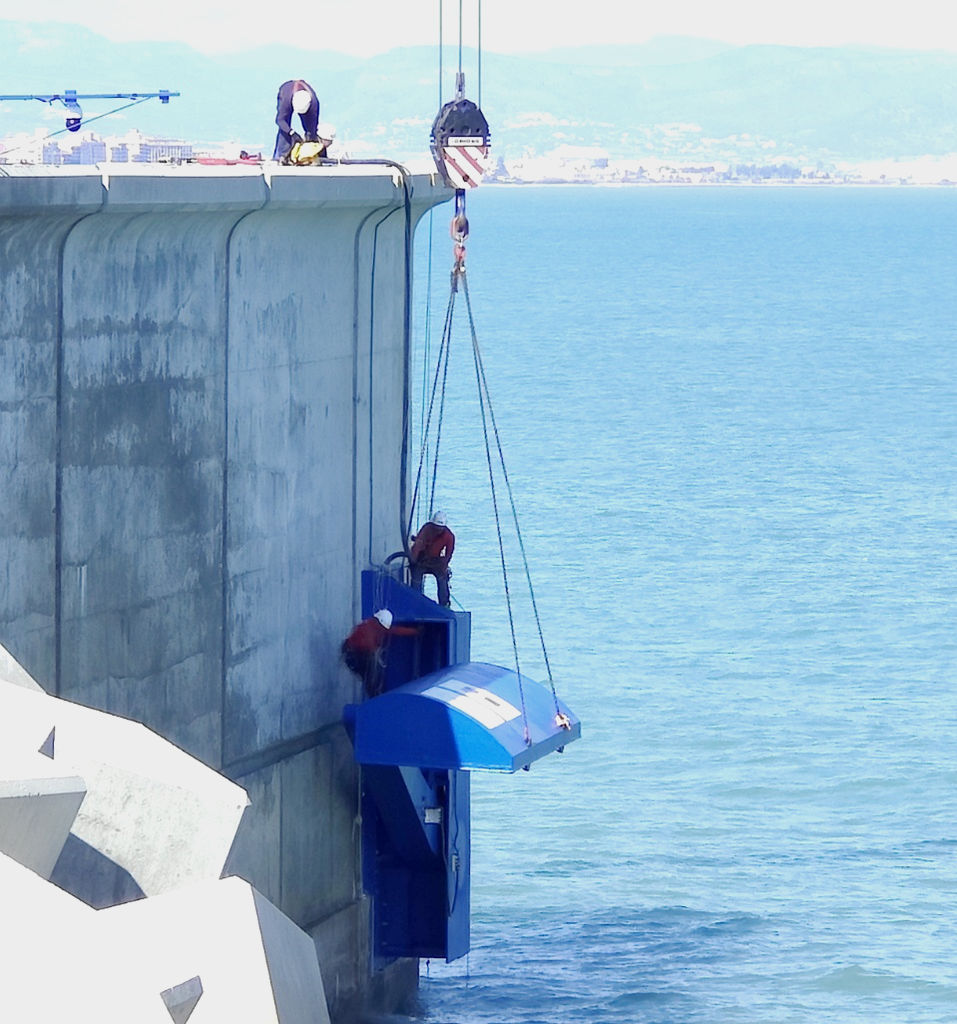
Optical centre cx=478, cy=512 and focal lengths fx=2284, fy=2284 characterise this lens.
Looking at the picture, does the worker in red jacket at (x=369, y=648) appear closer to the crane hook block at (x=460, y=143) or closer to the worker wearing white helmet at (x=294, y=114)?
the crane hook block at (x=460, y=143)

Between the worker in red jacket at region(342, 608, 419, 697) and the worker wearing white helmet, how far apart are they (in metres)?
2.89

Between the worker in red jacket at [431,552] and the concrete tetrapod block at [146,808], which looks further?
the worker in red jacket at [431,552]

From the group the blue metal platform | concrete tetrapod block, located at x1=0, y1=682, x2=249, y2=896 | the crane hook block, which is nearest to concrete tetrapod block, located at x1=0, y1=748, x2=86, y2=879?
concrete tetrapod block, located at x1=0, y1=682, x2=249, y2=896

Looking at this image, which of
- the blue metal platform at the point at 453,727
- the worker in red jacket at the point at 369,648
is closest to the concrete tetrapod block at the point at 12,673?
the blue metal platform at the point at 453,727

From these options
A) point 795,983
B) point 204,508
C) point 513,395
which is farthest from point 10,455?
point 513,395

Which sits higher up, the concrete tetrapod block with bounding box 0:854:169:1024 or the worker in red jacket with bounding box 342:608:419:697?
the concrete tetrapod block with bounding box 0:854:169:1024

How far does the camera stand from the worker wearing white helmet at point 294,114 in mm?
13461

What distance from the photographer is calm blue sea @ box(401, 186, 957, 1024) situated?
51.4 feet

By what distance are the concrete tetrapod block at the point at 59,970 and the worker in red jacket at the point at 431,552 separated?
19.5 feet

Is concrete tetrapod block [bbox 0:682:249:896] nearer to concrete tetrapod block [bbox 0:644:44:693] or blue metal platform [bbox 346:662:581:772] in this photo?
concrete tetrapod block [bbox 0:644:44:693]

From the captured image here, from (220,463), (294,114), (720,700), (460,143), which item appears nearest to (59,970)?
(220,463)

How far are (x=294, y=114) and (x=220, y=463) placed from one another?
304 cm

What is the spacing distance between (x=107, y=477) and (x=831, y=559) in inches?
→ 969

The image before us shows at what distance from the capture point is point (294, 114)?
13.5 meters
